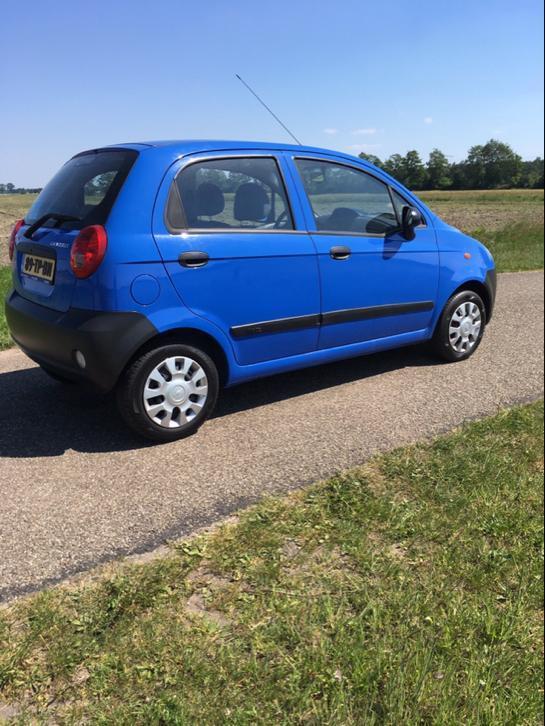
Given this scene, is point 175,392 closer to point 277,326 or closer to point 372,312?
point 277,326

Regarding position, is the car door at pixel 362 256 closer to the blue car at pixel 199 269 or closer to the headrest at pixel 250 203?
the blue car at pixel 199 269

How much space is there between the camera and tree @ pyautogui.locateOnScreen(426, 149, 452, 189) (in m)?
7.62

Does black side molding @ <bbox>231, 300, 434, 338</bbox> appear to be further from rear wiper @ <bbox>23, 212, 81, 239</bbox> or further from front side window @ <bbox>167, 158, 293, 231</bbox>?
rear wiper @ <bbox>23, 212, 81, 239</bbox>

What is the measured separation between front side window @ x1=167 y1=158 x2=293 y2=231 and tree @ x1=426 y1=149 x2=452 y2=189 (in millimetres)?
4089

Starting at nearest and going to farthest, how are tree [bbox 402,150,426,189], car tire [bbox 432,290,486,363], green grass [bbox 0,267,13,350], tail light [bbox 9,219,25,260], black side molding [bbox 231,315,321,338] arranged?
black side molding [bbox 231,315,321,338], tail light [bbox 9,219,25,260], car tire [bbox 432,290,486,363], green grass [bbox 0,267,13,350], tree [bbox 402,150,426,189]

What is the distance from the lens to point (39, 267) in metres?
3.66

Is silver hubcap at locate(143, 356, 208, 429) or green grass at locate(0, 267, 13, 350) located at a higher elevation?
green grass at locate(0, 267, 13, 350)

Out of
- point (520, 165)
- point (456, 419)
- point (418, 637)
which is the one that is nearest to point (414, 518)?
point (418, 637)

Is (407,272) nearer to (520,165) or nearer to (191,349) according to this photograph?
(191,349)

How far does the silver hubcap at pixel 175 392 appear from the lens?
3539mm

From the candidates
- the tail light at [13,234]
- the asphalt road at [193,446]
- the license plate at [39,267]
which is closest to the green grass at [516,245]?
the asphalt road at [193,446]

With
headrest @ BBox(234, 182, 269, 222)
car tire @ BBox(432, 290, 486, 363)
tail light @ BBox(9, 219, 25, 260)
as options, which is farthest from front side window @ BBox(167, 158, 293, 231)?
car tire @ BBox(432, 290, 486, 363)

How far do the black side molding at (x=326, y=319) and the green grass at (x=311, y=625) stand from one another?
120 cm

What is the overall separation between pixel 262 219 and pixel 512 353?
10.3 feet
